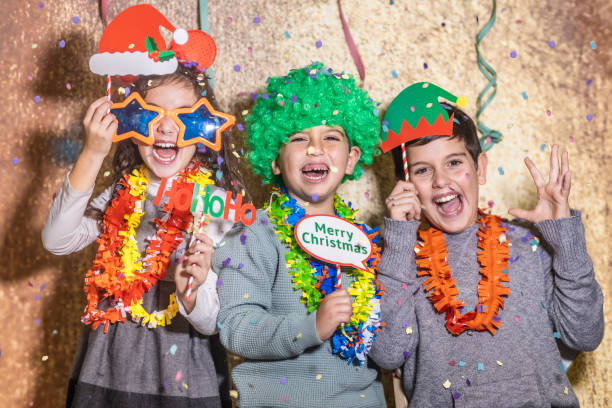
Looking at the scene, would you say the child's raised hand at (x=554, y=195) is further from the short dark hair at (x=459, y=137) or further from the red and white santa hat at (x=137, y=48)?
the red and white santa hat at (x=137, y=48)

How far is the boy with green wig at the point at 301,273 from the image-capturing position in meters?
1.43

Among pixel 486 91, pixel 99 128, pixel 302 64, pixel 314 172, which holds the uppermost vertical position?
pixel 302 64

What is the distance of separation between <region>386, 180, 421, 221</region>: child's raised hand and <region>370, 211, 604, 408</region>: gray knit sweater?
0.04 meters

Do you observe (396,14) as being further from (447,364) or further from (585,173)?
(447,364)

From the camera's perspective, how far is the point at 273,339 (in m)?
1.40

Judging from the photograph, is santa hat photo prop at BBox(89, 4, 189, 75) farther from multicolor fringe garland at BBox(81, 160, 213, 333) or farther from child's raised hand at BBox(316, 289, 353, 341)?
child's raised hand at BBox(316, 289, 353, 341)

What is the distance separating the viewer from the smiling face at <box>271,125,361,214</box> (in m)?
1.62

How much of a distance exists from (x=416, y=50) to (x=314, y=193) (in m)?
0.84

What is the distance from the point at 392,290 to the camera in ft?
5.12

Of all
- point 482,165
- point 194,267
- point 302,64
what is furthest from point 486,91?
point 194,267

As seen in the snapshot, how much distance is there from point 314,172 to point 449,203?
41 centimetres

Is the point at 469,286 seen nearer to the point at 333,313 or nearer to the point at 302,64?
the point at 333,313

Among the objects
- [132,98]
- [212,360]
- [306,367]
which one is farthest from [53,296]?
[306,367]

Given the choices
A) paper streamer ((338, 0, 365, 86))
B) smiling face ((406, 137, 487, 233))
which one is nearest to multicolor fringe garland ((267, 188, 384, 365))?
smiling face ((406, 137, 487, 233))
